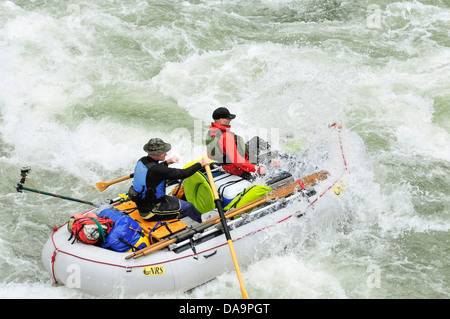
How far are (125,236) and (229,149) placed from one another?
1704 mm

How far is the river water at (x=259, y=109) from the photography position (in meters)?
6.57

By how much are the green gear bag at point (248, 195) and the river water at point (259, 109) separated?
59cm

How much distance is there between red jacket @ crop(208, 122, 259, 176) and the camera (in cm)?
656

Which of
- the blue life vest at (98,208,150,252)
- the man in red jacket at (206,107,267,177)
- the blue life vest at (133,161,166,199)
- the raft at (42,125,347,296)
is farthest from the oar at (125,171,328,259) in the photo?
the blue life vest at (133,161,166,199)

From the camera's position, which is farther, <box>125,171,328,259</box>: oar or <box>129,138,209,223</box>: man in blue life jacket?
<box>129,138,209,223</box>: man in blue life jacket

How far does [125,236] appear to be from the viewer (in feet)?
19.3

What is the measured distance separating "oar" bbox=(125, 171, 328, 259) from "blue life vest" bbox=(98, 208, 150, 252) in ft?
0.79

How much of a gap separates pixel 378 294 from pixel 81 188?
→ 4.90 metres

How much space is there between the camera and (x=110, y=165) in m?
9.00

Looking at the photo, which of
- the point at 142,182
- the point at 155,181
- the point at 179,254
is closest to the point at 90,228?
the point at 142,182

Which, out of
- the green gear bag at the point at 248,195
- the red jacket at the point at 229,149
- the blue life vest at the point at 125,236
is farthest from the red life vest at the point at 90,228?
the red jacket at the point at 229,149

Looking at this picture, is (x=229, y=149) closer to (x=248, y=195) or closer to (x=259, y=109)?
(x=248, y=195)

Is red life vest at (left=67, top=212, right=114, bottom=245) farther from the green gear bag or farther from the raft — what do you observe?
the green gear bag
